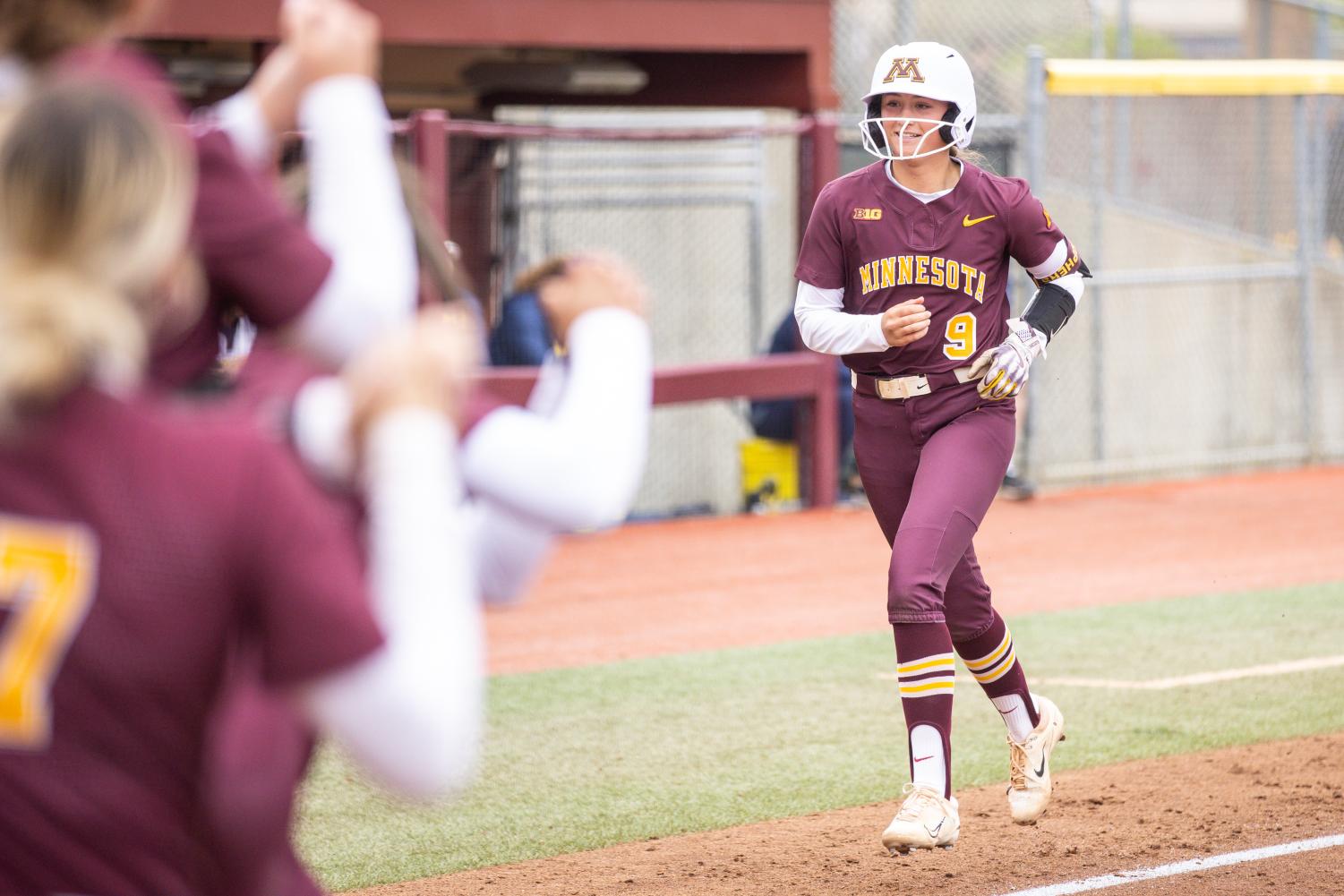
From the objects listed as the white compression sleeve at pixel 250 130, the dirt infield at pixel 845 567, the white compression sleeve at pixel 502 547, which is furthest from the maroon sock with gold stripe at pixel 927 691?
the dirt infield at pixel 845 567

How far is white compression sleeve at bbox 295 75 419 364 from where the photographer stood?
2.26 meters

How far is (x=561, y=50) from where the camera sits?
15289mm

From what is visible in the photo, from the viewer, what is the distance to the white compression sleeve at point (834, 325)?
536cm

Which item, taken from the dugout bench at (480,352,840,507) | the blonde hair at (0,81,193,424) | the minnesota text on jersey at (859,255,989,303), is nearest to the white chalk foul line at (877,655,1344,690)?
the minnesota text on jersey at (859,255,989,303)

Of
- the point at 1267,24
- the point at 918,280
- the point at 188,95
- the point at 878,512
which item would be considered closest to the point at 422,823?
the point at 878,512

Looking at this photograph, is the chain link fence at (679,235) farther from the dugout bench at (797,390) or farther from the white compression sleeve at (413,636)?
the white compression sleeve at (413,636)

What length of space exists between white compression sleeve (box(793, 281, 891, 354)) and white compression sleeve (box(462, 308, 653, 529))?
10.0 feet

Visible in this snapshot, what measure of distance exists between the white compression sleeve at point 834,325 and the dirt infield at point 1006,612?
1.50 meters

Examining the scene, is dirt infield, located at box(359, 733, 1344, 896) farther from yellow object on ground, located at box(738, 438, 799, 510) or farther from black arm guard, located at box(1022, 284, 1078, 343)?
yellow object on ground, located at box(738, 438, 799, 510)

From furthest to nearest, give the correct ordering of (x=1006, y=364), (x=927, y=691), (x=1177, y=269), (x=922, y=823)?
(x=1177, y=269), (x=1006, y=364), (x=927, y=691), (x=922, y=823)

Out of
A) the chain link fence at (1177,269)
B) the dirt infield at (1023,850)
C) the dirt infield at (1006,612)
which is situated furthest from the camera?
the chain link fence at (1177,269)

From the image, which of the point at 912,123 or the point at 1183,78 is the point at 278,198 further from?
the point at 1183,78

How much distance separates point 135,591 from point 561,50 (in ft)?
45.9

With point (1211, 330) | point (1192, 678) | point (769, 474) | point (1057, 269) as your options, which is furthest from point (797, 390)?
point (1057, 269)
